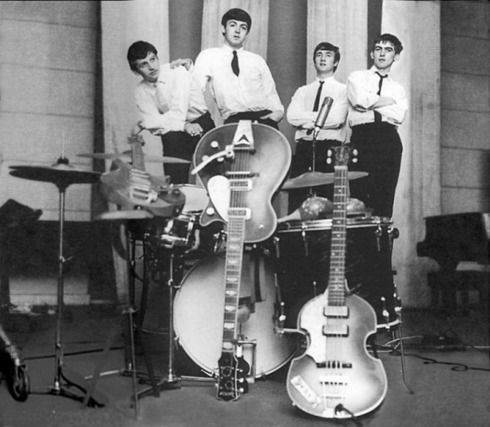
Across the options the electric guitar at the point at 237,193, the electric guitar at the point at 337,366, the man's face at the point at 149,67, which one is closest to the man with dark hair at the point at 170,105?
the man's face at the point at 149,67

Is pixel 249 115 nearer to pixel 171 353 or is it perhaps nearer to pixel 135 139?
pixel 135 139

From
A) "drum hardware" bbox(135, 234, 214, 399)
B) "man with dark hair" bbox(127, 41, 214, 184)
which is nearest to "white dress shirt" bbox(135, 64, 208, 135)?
"man with dark hair" bbox(127, 41, 214, 184)

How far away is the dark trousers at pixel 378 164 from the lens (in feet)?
12.6

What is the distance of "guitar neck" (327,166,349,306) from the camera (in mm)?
3547

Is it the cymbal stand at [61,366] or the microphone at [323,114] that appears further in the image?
the microphone at [323,114]

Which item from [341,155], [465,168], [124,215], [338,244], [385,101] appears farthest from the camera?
[465,168]

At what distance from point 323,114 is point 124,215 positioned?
1315 millimetres

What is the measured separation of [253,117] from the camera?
3.86 m

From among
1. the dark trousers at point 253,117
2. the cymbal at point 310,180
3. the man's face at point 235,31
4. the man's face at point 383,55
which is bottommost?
the cymbal at point 310,180

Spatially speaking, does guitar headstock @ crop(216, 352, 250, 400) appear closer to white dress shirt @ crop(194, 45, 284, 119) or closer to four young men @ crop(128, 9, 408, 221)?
four young men @ crop(128, 9, 408, 221)

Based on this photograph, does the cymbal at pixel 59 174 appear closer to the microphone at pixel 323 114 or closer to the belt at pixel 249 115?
the belt at pixel 249 115

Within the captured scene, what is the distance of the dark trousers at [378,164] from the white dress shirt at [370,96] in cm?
5

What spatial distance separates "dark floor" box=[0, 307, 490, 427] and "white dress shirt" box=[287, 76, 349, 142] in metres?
1.16

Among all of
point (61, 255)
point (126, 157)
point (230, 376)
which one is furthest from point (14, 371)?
point (126, 157)
